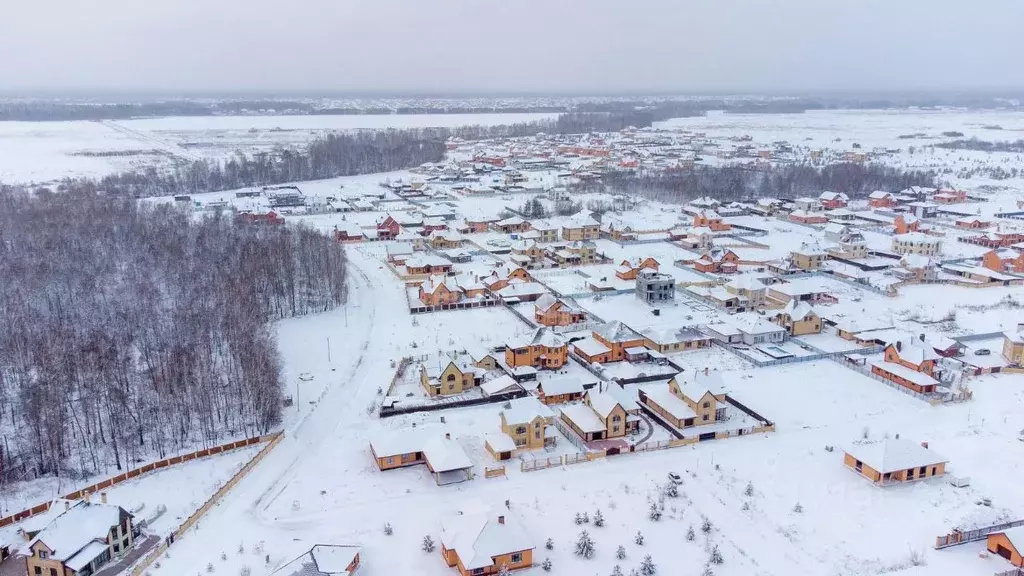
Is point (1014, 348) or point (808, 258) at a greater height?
point (808, 258)

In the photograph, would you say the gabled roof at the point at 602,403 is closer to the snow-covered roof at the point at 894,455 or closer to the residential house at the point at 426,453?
the residential house at the point at 426,453

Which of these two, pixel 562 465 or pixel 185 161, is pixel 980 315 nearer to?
pixel 562 465

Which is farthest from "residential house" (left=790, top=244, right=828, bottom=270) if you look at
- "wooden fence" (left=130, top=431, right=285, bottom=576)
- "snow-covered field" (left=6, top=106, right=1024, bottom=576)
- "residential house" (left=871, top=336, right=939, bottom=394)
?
"wooden fence" (left=130, top=431, right=285, bottom=576)

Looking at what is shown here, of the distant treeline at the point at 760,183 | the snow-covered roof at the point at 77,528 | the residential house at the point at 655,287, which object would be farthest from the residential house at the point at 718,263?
the snow-covered roof at the point at 77,528

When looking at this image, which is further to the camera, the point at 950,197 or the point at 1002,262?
the point at 950,197

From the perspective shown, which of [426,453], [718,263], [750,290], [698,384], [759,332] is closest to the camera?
[426,453]

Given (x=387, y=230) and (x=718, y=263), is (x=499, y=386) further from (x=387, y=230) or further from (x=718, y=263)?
(x=387, y=230)

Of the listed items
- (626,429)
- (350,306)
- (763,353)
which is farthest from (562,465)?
(350,306)

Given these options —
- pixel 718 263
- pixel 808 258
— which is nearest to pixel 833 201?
pixel 808 258
